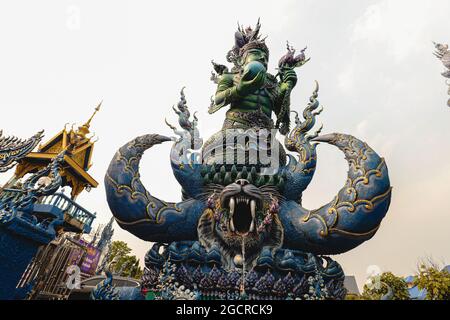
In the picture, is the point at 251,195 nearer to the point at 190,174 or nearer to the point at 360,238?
the point at 190,174

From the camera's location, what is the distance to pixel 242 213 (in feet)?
21.7

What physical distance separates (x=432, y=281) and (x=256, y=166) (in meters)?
10.9

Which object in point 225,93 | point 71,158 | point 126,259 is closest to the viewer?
point 225,93

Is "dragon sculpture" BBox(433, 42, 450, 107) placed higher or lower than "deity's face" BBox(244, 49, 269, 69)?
higher

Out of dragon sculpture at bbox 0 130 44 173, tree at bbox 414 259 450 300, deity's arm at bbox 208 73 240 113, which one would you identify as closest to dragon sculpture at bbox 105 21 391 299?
deity's arm at bbox 208 73 240 113

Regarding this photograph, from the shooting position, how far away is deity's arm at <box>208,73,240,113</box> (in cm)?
858

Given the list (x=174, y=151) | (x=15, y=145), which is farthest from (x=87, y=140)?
(x=174, y=151)

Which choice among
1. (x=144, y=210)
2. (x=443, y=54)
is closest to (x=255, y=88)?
(x=144, y=210)

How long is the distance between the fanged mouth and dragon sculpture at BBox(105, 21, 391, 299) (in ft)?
0.07

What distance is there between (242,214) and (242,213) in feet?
0.07

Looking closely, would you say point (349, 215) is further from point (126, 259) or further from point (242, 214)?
point (126, 259)

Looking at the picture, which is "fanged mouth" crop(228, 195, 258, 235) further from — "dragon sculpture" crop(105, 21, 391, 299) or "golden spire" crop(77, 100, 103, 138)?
"golden spire" crop(77, 100, 103, 138)

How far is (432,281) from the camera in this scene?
1280cm
